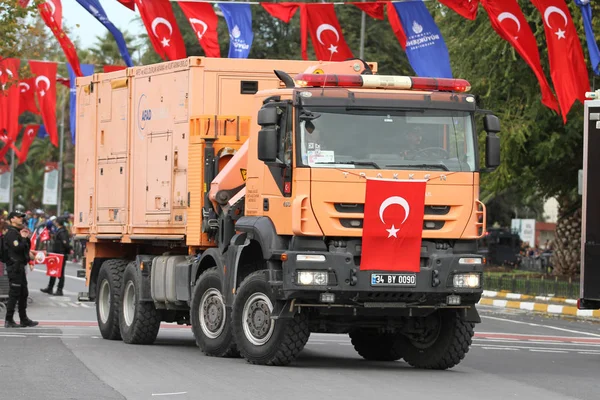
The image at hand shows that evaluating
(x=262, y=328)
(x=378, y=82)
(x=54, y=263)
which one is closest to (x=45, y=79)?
(x=54, y=263)

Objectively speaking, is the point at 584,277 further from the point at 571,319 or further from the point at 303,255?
the point at 571,319

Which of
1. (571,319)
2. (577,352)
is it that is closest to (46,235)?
(571,319)

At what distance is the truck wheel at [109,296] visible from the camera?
19.6m

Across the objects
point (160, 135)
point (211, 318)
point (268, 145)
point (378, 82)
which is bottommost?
point (211, 318)

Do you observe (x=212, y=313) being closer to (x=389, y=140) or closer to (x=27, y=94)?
(x=389, y=140)

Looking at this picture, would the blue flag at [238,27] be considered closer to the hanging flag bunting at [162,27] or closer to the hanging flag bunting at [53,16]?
the hanging flag bunting at [162,27]

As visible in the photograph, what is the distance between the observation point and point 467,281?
14953 mm

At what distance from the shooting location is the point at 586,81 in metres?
24.3

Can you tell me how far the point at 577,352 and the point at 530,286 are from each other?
589 inches

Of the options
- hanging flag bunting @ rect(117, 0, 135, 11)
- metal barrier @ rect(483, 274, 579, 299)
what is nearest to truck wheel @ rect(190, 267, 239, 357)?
hanging flag bunting @ rect(117, 0, 135, 11)

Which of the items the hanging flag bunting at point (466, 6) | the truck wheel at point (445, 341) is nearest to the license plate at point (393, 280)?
the truck wheel at point (445, 341)

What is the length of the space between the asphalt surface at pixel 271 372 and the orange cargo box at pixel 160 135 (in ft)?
5.62

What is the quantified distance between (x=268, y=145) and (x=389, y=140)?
1310 mm

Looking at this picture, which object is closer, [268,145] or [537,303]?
[268,145]
